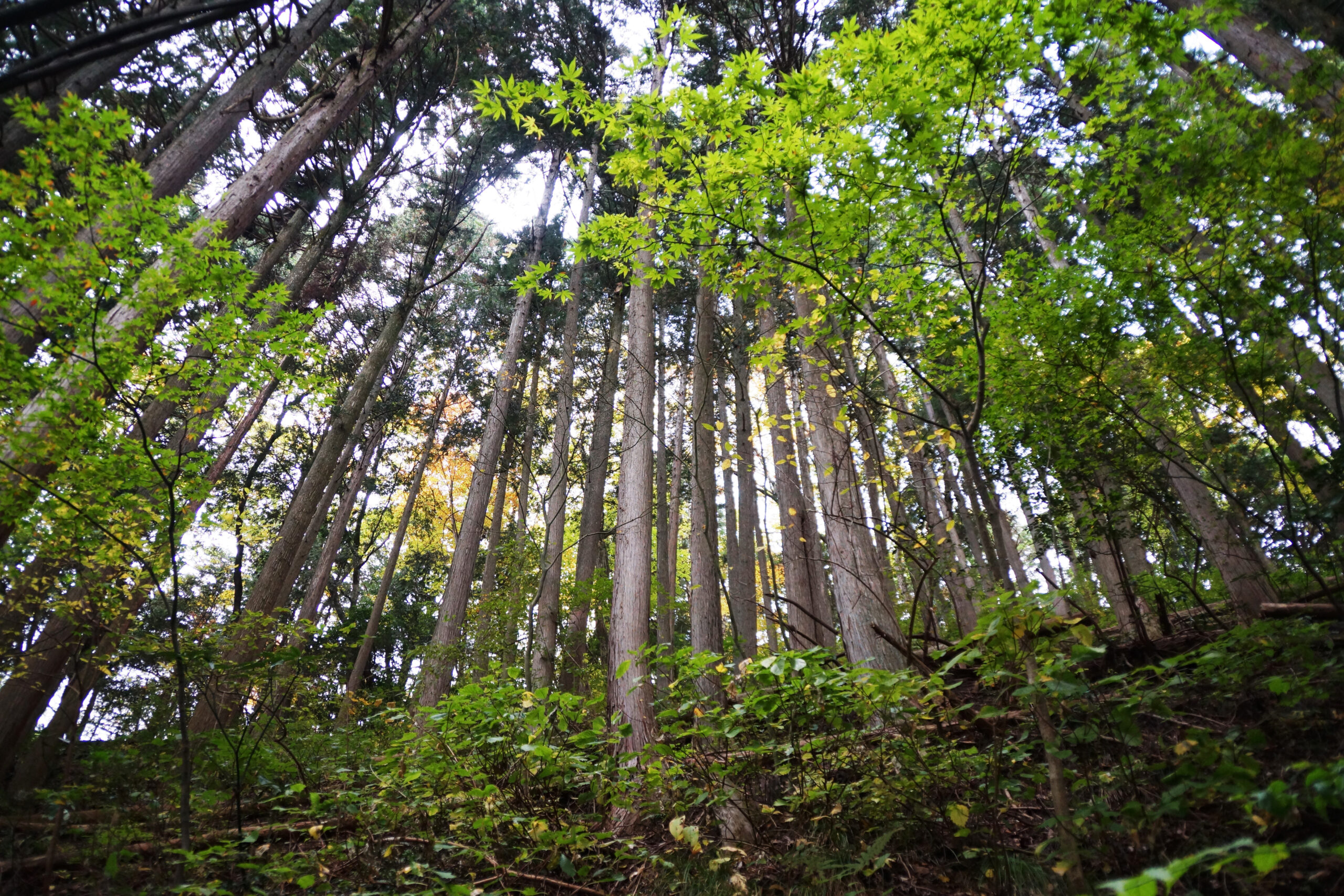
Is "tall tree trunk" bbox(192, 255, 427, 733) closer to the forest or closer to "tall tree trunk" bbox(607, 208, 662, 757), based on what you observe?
the forest

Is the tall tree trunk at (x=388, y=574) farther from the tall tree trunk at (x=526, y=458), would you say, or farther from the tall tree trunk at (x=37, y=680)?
the tall tree trunk at (x=37, y=680)

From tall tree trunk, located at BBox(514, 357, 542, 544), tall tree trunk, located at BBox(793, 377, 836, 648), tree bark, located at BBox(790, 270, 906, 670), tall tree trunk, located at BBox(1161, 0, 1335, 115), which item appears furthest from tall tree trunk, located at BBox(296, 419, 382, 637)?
tall tree trunk, located at BBox(1161, 0, 1335, 115)

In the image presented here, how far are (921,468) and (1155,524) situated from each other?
580cm

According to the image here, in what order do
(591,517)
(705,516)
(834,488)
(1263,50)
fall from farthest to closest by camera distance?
(591,517) < (1263,50) < (705,516) < (834,488)

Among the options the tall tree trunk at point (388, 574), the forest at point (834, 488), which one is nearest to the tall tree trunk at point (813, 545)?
the forest at point (834, 488)

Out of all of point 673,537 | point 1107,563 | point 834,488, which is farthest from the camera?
point 673,537

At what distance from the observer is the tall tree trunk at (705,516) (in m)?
5.84

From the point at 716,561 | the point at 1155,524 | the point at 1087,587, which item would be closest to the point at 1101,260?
the point at 1155,524

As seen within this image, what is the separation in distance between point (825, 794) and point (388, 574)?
1277cm

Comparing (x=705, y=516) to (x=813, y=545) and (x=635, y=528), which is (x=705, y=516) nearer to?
(x=635, y=528)

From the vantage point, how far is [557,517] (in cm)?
981

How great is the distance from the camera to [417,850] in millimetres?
3018

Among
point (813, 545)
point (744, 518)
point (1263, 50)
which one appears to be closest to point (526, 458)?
point (744, 518)

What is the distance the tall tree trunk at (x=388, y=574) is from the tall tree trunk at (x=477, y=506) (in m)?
2.31
